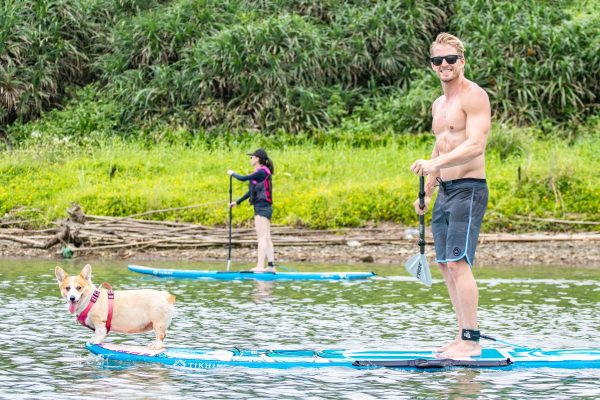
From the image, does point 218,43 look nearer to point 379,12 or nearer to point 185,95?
point 185,95

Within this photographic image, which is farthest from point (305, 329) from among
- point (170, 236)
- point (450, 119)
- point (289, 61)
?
point (289, 61)

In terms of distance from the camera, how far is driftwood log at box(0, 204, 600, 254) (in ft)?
66.6

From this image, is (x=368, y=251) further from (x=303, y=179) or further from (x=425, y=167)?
(x=425, y=167)

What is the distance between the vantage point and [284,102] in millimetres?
27250

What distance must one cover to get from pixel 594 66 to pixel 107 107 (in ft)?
36.1

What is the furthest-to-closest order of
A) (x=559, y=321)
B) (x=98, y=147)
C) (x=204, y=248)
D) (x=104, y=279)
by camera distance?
(x=98, y=147), (x=204, y=248), (x=104, y=279), (x=559, y=321)

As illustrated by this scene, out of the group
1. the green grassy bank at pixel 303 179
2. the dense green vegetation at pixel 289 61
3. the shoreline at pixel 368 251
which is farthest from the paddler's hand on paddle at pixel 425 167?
the dense green vegetation at pixel 289 61

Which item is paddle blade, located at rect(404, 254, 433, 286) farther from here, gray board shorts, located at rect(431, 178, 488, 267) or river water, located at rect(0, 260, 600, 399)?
river water, located at rect(0, 260, 600, 399)

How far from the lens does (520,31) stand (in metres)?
27.5

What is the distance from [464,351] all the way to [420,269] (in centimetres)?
90

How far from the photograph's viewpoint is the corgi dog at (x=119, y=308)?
9.81 metres

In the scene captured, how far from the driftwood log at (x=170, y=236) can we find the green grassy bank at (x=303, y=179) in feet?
1.49

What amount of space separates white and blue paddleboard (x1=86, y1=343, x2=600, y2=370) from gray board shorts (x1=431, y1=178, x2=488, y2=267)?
78 cm

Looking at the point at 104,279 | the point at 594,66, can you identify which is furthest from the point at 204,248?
the point at 594,66
